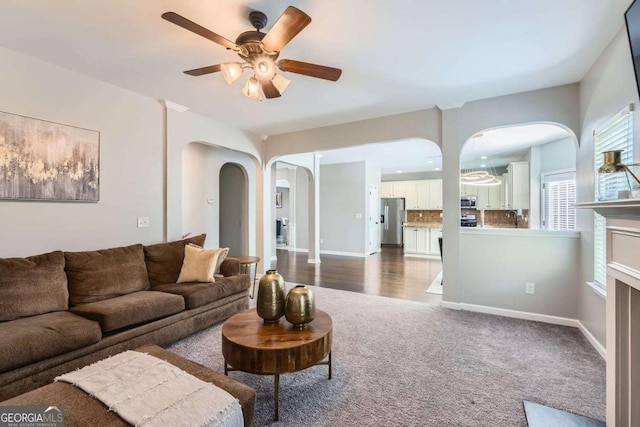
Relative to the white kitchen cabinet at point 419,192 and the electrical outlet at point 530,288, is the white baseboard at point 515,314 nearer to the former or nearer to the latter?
the electrical outlet at point 530,288

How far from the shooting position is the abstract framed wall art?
249 centimetres

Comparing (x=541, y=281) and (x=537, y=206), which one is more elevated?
(x=537, y=206)

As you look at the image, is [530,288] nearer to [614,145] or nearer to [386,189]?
[614,145]

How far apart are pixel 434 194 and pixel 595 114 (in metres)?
6.17

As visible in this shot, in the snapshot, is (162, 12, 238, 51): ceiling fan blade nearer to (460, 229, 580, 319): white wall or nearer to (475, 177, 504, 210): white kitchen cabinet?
(460, 229, 580, 319): white wall

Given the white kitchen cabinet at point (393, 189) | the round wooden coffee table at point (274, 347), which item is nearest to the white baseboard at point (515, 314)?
the round wooden coffee table at point (274, 347)

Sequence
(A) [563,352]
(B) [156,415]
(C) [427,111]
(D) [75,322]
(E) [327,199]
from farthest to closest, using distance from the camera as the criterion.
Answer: (E) [327,199], (C) [427,111], (A) [563,352], (D) [75,322], (B) [156,415]

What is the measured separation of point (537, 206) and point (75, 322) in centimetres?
778

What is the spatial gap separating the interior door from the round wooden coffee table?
6.52 metres

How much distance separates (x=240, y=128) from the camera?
4.85 metres

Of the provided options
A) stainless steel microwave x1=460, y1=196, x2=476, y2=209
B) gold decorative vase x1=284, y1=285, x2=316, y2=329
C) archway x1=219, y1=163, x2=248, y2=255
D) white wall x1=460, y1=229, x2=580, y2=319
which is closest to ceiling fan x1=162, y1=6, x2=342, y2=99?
gold decorative vase x1=284, y1=285, x2=316, y2=329

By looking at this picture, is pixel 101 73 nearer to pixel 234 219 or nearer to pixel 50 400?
pixel 50 400

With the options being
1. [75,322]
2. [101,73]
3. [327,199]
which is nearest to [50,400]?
[75,322]

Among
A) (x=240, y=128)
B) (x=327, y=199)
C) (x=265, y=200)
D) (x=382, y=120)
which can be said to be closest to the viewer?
(x=382, y=120)
